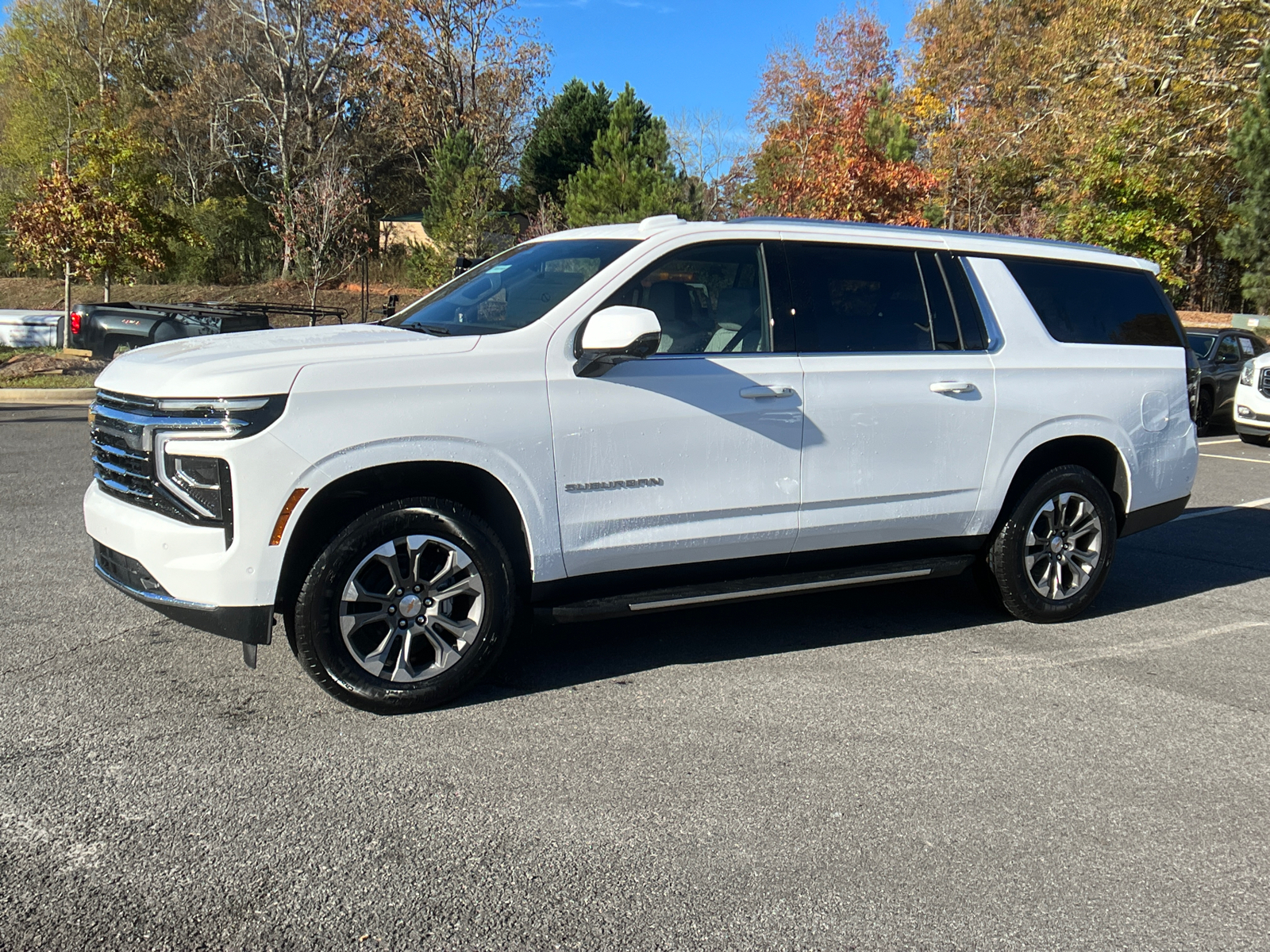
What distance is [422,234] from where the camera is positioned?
4631 cm

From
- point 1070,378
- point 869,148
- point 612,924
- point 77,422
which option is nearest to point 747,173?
point 869,148

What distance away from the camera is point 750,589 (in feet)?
15.9

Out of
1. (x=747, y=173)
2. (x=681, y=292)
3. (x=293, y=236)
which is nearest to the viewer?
(x=681, y=292)

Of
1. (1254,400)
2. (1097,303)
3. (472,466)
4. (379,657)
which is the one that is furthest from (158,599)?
(1254,400)

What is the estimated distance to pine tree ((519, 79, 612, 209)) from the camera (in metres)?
43.0

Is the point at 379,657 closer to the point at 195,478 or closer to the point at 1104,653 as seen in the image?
the point at 195,478

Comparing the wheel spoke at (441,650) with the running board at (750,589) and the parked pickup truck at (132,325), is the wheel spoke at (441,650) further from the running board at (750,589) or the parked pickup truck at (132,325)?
the parked pickup truck at (132,325)

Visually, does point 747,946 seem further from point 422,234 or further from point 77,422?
point 422,234

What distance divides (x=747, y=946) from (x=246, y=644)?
7.74 feet

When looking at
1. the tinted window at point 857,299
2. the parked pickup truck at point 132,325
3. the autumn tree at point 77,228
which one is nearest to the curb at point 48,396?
the parked pickup truck at point 132,325

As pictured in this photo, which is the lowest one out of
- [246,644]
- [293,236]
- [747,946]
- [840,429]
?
[747,946]

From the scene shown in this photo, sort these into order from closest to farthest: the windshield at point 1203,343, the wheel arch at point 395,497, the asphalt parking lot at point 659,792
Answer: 1. the asphalt parking lot at point 659,792
2. the wheel arch at point 395,497
3. the windshield at point 1203,343

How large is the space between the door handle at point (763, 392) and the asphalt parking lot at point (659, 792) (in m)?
1.23

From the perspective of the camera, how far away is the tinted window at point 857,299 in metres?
4.98
